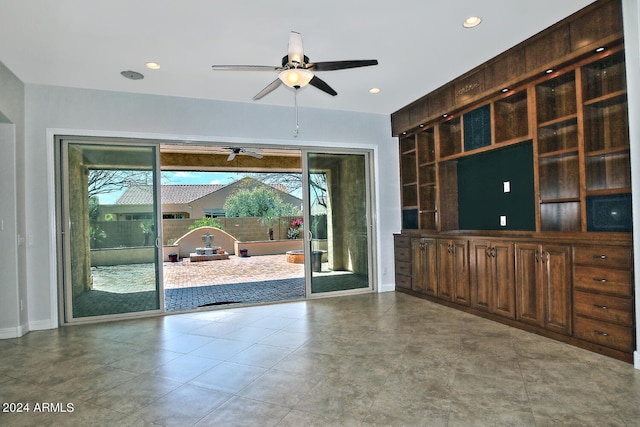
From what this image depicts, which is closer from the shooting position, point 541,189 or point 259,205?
point 541,189

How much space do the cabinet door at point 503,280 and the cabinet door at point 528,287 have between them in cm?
Result: 7

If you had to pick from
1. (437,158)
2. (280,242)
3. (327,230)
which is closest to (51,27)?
(327,230)

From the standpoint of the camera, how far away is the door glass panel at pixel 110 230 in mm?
4621

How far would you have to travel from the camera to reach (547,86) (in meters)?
3.79

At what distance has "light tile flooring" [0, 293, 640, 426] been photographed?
2.26 m

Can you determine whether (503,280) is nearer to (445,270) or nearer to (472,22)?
(445,270)

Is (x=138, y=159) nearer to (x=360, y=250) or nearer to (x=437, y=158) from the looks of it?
(x=360, y=250)

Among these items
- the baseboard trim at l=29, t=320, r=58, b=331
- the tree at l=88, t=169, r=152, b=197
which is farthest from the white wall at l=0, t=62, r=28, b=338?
the tree at l=88, t=169, r=152, b=197

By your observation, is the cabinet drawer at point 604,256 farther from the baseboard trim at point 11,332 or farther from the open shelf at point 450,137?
the baseboard trim at point 11,332

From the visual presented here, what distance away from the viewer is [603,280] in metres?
3.01

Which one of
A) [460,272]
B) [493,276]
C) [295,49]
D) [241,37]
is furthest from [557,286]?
[241,37]

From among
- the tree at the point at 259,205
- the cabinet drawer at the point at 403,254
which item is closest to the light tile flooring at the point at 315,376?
the cabinet drawer at the point at 403,254

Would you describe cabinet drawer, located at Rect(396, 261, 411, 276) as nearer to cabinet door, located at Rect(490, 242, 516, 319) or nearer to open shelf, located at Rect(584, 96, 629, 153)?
cabinet door, located at Rect(490, 242, 516, 319)

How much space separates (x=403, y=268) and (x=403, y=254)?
→ 227 mm
